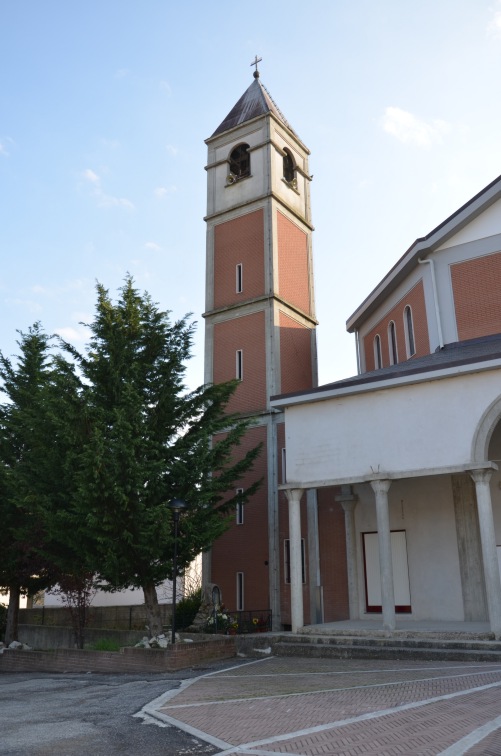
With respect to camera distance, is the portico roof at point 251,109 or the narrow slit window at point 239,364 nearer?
the narrow slit window at point 239,364

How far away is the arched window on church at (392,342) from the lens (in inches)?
970

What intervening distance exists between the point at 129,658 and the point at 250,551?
767cm

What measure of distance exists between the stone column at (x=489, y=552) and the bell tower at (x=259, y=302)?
27.9 ft

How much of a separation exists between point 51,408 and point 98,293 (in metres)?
3.57

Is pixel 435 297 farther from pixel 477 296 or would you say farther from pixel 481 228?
pixel 481 228

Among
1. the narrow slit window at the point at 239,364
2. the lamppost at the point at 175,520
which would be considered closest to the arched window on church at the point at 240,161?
the narrow slit window at the point at 239,364

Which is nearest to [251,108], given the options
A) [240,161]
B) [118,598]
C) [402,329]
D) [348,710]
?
[240,161]

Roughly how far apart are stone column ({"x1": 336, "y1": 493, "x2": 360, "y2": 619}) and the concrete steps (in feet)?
12.4

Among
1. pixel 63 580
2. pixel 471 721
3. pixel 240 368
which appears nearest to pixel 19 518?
pixel 63 580

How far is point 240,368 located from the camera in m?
25.7

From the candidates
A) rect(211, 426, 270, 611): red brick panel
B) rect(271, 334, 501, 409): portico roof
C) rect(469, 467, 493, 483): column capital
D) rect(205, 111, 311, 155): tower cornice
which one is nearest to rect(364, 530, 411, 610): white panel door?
rect(211, 426, 270, 611): red brick panel

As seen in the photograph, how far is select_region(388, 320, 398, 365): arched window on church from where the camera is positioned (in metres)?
24.6

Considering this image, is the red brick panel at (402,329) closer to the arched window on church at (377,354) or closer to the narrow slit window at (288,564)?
the arched window on church at (377,354)

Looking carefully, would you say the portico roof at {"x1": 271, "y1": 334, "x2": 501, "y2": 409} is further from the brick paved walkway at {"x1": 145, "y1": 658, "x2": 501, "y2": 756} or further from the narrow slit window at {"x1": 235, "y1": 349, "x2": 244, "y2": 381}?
the narrow slit window at {"x1": 235, "y1": 349, "x2": 244, "y2": 381}
